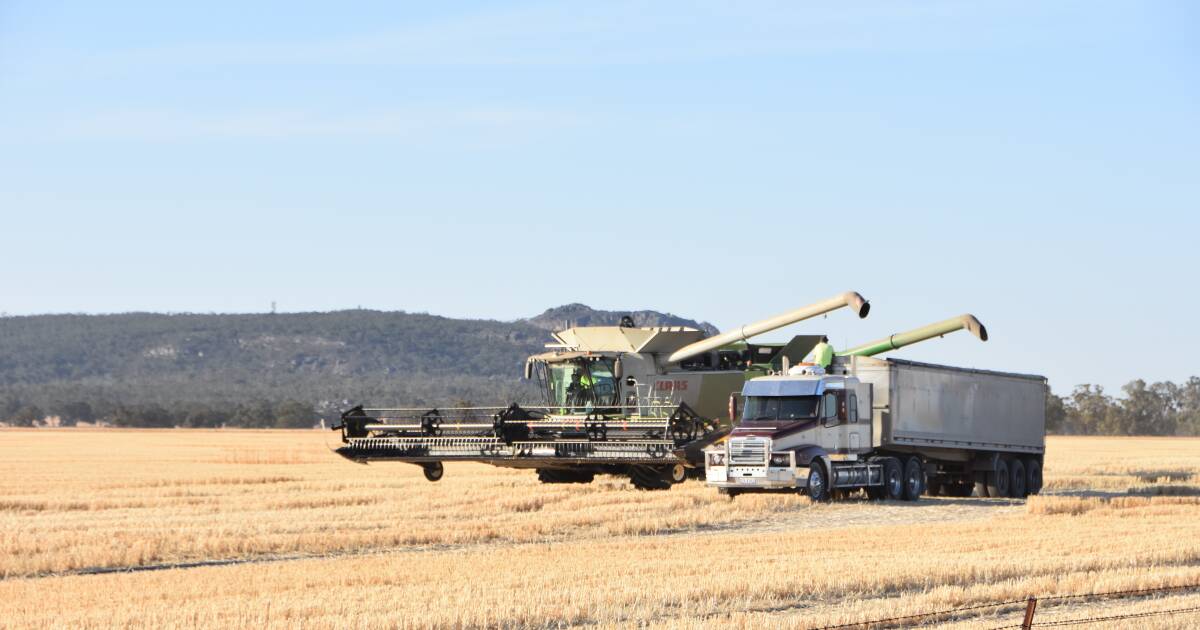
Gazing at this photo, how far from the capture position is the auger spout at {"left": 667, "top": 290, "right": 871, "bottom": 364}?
121 ft

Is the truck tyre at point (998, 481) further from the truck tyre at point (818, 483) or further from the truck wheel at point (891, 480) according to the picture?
the truck tyre at point (818, 483)

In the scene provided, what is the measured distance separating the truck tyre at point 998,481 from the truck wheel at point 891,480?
383 cm

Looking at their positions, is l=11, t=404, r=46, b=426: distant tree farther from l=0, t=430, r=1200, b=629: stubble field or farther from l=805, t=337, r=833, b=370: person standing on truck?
l=805, t=337, r=833, b=370: person standing on truck

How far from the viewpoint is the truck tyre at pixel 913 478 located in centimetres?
3569

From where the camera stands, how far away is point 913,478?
35.9m

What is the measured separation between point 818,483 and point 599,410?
583 centimetres

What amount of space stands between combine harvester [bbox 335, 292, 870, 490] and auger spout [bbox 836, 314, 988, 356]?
133 cm

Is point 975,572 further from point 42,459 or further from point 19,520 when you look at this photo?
point 42,459

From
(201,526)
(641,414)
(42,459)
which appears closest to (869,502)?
(641,414)

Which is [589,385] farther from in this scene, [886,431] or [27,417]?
[27,417]

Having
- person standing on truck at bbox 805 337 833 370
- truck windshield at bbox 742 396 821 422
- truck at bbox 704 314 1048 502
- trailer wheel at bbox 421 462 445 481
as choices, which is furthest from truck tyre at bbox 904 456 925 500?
trailer wheel at bbox 421 462 445 481

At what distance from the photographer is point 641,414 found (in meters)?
37.3

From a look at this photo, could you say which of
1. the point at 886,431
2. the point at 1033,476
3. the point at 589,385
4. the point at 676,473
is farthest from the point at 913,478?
the point at 589,385

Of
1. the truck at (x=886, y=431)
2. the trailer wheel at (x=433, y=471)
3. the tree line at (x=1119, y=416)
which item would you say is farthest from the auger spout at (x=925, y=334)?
the tree line at (x=1119, y=416)
